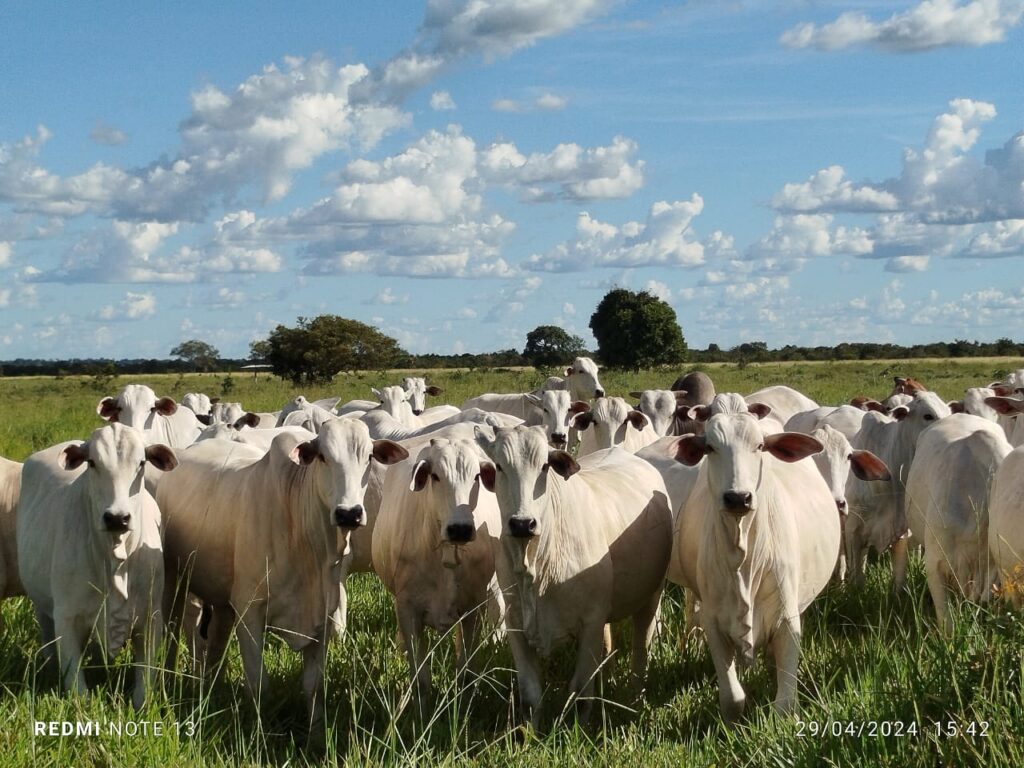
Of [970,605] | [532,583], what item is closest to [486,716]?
[532,583]

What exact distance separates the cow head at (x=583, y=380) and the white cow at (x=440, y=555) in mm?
11756

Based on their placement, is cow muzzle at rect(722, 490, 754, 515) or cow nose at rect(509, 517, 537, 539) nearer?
cow muzzle at rect(722, 490, 754, 515)

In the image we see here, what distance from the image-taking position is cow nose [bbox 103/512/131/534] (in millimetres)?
6719

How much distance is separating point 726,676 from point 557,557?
3.90 feet

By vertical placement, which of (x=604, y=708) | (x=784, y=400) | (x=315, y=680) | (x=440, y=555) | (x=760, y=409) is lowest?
(x=604, y=708)

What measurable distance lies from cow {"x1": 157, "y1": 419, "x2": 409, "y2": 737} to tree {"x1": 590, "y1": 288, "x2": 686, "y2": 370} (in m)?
54.8

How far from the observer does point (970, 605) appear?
5969 millimetres

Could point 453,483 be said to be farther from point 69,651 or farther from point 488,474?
point 69,651

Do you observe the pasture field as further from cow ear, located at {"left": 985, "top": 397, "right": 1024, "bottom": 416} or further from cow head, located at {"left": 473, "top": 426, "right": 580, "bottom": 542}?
cow ear, located at {"left": 985, "top": 397, "right": 1024, "bottom": 416}

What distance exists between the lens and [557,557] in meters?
6.95

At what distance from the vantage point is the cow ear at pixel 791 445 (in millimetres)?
6652

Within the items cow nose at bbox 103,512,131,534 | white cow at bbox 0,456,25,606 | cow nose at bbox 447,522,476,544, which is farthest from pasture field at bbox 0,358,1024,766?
cow nose at bbox 103,512,131,534

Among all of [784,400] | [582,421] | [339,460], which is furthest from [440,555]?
[784,400]

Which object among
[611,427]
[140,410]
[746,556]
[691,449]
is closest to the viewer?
[746,556]
